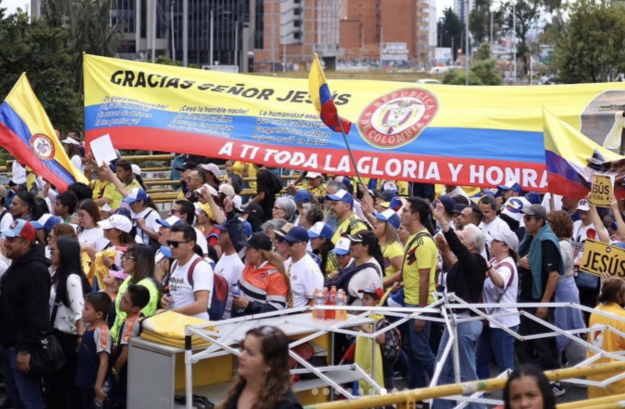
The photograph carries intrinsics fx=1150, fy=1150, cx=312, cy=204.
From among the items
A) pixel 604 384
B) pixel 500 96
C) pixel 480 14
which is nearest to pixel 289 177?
pixel 500 96

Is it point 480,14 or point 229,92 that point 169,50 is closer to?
point 480,14

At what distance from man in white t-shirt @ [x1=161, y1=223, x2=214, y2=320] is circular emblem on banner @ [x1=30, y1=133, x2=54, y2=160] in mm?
4919

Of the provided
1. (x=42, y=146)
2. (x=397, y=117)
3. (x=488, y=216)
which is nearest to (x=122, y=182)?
(x=42, y=146)

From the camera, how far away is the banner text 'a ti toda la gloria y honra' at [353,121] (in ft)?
39.7

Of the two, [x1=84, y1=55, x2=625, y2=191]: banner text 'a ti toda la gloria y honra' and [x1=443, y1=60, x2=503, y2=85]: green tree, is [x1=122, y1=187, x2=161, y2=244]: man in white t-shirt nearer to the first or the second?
[x1=84, y1=55, x2=625, y2=191]: banner text 'a ti toda la gloria y honra'

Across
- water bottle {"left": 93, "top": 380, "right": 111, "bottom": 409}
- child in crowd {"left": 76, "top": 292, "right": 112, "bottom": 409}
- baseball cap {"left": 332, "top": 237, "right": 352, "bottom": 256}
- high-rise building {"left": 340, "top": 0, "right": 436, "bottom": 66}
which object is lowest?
water bottle {"left": 93, "top": 380, "right": 111, "bottom": 409}

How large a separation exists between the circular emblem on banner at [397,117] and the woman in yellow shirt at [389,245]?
2477 mm

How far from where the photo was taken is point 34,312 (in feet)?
26.5

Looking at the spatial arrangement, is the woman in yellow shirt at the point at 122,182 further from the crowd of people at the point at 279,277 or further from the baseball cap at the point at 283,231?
the baseball cap at the point at 283,231

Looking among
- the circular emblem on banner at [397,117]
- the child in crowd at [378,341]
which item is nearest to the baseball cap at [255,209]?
the circular emblem on banner at [397,117]

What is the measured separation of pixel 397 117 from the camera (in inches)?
496

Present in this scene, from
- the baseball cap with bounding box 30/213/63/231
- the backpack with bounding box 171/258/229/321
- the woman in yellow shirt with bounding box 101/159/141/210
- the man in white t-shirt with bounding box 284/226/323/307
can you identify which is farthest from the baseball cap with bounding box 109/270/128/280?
the woman in yellow shirt with bounding box 101/159/141/210

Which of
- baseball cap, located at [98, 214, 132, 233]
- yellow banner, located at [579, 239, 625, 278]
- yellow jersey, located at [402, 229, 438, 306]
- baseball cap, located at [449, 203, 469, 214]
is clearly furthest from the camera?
baseball cap, located at [449, 203, 469, 214]

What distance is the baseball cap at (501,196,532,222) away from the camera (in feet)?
36.8
